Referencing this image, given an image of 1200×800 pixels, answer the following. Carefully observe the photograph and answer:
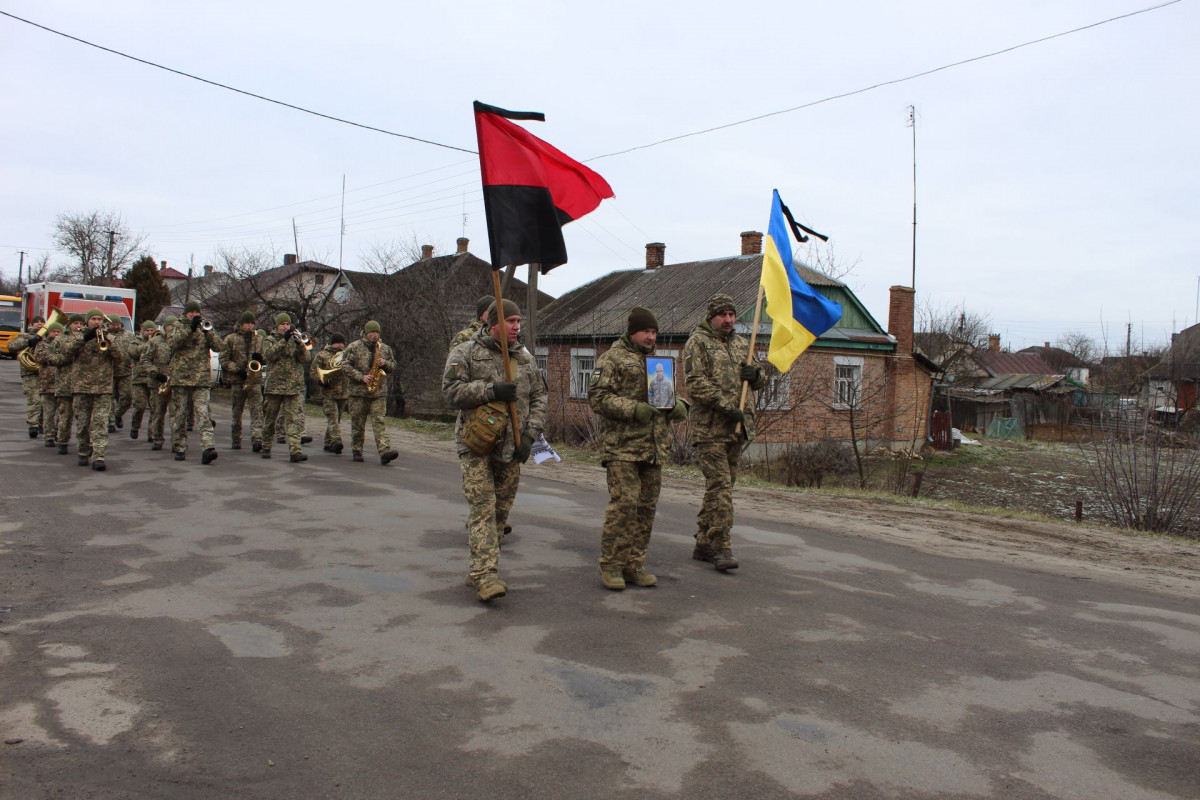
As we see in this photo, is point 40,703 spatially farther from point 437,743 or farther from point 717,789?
point 717,789

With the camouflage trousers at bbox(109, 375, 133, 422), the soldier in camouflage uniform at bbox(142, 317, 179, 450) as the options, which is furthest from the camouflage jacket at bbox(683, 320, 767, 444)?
the camouflage trousers at bbox(109, 375, 133, 422)

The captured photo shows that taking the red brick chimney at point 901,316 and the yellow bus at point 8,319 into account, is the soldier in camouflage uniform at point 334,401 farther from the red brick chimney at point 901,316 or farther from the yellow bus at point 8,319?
the yellow bus at point 8,319

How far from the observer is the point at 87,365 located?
439 inches

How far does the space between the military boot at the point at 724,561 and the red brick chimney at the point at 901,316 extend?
900 inches

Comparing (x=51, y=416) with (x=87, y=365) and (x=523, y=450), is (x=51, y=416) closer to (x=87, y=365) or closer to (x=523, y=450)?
(x=87, y=365)

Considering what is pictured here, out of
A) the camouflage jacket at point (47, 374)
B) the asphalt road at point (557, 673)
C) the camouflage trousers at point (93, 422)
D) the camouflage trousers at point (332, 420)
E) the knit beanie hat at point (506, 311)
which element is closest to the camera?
the asphalt road at point (557, 673)

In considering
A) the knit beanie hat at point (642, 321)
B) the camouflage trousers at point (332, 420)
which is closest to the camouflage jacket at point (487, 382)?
the knit beanie hat at point (642, 321)

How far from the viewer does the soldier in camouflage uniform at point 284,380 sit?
12602 mm

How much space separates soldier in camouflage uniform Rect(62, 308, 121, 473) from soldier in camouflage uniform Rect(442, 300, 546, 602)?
7076mm

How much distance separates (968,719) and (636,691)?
1.62 m

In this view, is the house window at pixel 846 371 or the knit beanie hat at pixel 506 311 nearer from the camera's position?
the knit beanie hat at pixel 506 311

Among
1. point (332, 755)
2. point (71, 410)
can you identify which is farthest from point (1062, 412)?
point (332, 755)

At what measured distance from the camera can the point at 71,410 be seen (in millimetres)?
12250

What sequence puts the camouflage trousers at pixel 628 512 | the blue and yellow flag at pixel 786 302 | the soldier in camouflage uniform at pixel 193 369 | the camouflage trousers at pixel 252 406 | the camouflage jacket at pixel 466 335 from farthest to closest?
1. the camouflage trousers at pixel 252 406
2. the soldier in camouflage uniform at pixel 193 369
3. the blue and yellow flag at pixel 786 302
4. the camouflage jacket at pixel 466 335
5. the camouflage trousers at pixel 628 512
